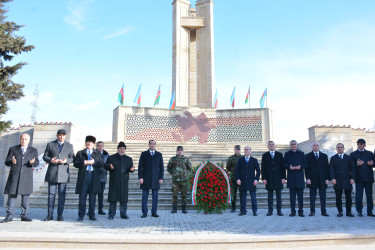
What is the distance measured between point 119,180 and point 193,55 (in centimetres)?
1664

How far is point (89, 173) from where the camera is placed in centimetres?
683

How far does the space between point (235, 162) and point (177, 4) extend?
16.5 meters

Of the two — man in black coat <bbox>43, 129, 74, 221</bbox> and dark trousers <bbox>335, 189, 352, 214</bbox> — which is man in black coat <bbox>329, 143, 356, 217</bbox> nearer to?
dark trousers <bbox>335, 189, 352, 214</bbox>

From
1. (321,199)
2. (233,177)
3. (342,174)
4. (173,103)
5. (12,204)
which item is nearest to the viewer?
(12,204)

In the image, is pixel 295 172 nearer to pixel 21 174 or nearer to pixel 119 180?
pixel 119 180

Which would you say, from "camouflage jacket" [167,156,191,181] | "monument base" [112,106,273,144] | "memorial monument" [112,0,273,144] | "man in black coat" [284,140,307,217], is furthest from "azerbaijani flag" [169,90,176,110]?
"man in black coat" [284,140,307,217]

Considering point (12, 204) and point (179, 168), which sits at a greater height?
point (179, 168)

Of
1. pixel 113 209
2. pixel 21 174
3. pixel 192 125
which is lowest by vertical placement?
pixel 113 209

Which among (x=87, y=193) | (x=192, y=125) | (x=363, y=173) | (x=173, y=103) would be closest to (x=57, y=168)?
(x=87, y=193)

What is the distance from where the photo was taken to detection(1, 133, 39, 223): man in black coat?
20.2ft

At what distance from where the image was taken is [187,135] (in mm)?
18297

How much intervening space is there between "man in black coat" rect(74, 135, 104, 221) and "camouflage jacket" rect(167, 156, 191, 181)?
6.13 feet

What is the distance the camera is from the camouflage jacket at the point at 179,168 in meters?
7.95

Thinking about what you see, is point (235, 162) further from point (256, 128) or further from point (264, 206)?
point (256, 128)
